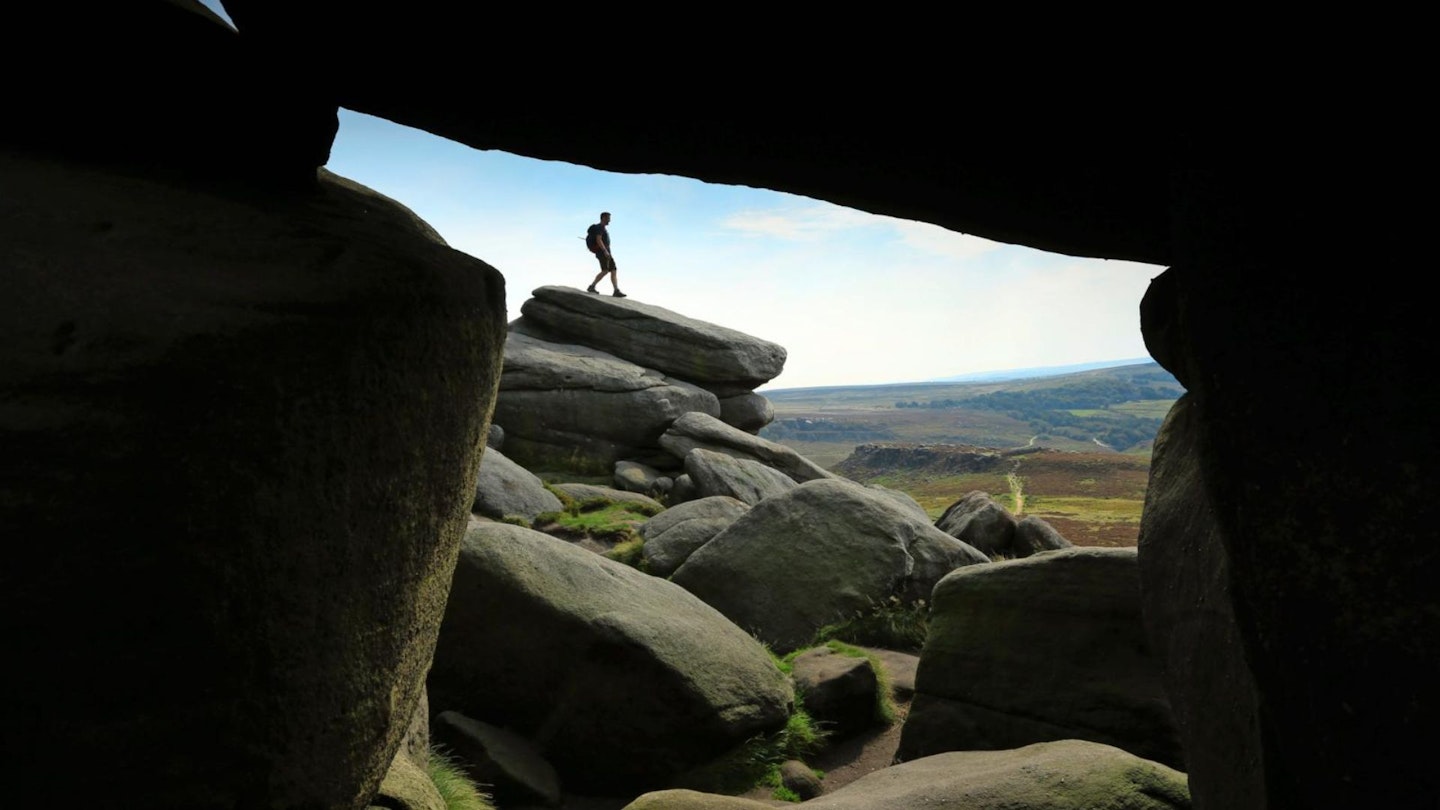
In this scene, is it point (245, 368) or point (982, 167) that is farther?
point (982, 167)

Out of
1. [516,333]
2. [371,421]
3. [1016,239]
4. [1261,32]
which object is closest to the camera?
[1261,32]

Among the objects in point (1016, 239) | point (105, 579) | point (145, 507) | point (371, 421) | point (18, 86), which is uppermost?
point (1016, 239)

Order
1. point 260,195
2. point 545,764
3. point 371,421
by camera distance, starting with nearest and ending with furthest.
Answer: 1. point 371,421
2. point 260,195
3. point 545,764

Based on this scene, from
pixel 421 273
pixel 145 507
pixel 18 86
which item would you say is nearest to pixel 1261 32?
pixel 421 273

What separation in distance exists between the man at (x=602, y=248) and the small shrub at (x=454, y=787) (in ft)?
84.2

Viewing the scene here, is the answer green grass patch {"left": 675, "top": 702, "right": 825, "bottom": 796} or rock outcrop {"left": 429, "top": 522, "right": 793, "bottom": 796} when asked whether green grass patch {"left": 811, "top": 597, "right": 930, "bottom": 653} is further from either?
rock outcrop {"left": 429, "top": 522, "right": 793, "bottom": 796}

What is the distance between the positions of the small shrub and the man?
25.7 m

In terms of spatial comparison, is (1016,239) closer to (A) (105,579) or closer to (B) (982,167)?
(B) (982,167)

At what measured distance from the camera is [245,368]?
367cm

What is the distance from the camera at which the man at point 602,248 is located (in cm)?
3219

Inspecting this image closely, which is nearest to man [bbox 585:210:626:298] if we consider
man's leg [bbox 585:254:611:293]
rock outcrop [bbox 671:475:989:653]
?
man's leg [bbox 585:254:611:293]

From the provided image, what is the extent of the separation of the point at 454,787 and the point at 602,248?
87.3 feet

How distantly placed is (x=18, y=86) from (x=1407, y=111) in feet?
19.1

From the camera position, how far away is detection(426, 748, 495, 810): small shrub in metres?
7.24
